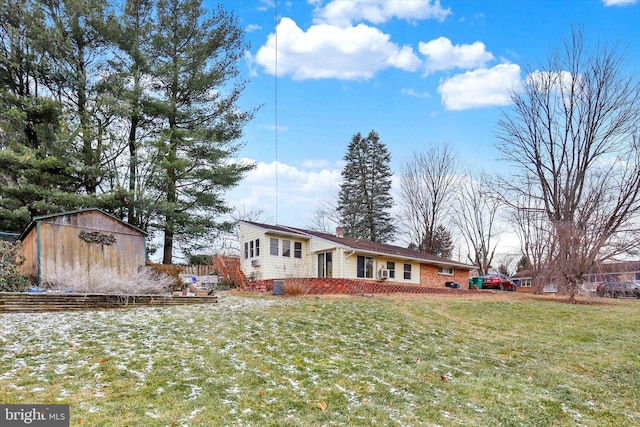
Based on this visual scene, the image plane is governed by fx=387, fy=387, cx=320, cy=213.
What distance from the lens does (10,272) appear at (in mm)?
9797

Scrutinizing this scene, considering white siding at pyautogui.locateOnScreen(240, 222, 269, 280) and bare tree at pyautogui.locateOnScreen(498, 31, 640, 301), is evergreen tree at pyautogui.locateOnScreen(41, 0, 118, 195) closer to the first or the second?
white siding at pyautogui.locateOnScreen(240, 222, 269, 280)

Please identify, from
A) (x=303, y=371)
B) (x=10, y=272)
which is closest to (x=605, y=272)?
(x=303, y=371)

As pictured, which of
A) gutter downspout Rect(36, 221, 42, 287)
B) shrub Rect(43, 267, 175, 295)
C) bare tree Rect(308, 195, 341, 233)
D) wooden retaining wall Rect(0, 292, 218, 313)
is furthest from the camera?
bare tree Rect(308, 195, 341, 233)

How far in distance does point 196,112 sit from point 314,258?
9835 mm

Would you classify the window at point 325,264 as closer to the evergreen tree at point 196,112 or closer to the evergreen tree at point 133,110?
the evergreen tree at point 196,112

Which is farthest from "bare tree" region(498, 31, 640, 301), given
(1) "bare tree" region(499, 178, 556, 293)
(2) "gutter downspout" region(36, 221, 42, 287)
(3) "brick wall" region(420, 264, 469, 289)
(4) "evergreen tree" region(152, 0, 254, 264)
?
(2) "gutter downspout" region(36, 221, 42, 287)

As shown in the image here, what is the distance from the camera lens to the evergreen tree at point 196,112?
730 inches

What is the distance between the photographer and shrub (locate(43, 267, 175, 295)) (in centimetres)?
1041

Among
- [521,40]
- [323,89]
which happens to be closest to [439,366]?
[323,89]

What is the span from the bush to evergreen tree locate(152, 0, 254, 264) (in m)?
7.32

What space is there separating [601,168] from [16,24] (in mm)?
27950

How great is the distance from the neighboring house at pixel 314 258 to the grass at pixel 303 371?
32.7 feet

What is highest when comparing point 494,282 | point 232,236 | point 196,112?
point 196,112

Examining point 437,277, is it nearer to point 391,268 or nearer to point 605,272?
point 391,268
